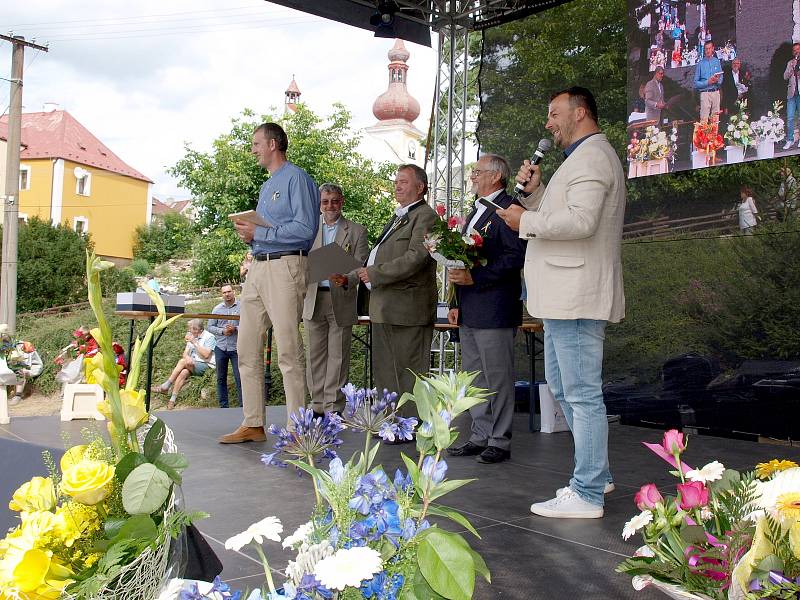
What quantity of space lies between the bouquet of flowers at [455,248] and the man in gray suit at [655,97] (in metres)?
2.32

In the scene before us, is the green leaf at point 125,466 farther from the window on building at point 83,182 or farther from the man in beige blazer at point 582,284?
the window on building at point 83,182

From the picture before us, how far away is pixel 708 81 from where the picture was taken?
5.17 m

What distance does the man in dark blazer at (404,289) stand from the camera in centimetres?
429

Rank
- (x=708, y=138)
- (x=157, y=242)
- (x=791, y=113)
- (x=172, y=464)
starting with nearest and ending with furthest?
(x=172, y=464)
(x=791, y=113)
(x=708, y=138)
(x=157, y=242)

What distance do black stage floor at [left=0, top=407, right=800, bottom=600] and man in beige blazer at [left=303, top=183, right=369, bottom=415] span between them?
678mm

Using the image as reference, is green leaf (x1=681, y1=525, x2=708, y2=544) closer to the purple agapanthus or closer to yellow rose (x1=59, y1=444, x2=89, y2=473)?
the purple agapanthus

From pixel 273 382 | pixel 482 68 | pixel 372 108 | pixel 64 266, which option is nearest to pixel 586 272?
pixel 482 68

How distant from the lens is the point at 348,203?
86.0ft

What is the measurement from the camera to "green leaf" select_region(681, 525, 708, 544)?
0.77 meters

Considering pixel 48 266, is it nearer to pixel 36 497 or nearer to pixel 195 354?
pixel 195 354

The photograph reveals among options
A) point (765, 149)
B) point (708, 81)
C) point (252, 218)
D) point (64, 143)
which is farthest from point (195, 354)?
point (64, 143)

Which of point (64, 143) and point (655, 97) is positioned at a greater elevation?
point (64, 143)

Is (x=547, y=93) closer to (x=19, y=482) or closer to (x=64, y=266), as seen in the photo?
(x=19, y=482)

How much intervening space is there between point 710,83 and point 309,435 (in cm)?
508
